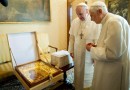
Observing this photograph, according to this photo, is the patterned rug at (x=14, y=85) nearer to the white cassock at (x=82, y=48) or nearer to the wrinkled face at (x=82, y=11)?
the white cassock at (x=82, y=48)

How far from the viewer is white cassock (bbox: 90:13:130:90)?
1.29 meters

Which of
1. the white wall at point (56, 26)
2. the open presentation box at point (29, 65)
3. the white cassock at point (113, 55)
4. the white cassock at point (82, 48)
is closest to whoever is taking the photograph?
the white cassock at point (113, 55)

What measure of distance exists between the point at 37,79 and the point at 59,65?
0.62 m

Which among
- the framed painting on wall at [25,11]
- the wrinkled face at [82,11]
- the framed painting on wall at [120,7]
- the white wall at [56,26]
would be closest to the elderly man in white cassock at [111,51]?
the wrinkled face at [82,11]

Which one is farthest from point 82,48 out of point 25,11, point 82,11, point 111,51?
point 25,11

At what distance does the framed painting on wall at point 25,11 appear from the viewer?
2941 millimetres

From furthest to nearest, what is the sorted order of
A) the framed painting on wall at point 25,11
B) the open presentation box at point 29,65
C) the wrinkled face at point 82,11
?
the framed painting on wall at point 25,11 < the wrinkled face at point 82,11 < the open presentation box at point 29,65

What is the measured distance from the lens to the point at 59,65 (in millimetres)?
2219

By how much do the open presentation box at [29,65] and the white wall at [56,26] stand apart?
942mm

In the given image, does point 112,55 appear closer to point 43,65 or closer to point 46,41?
point 43,65

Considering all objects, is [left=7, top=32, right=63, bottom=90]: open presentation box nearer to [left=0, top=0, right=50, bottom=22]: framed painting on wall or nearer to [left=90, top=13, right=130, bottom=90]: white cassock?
[left=90, top=13, right=130, bottom=90]: white cassock

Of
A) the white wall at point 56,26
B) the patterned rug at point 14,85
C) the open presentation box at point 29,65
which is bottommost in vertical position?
the patterned rug at point 14,85

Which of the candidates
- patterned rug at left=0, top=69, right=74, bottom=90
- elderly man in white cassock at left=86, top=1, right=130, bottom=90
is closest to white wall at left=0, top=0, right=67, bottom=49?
patterned rug at left=0, top=69, right=74, bottom=90

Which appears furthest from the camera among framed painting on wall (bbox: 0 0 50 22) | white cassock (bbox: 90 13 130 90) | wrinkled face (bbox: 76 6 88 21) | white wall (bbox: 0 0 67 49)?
white wall (bbox: 0 0 67 49)
